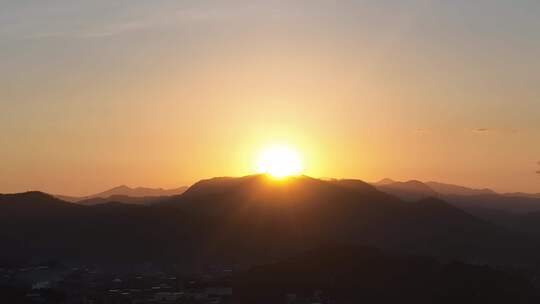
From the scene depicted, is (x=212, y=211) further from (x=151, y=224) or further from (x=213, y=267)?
(x=213, y=267)

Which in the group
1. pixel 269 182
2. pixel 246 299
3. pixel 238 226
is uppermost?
pixel 269 182

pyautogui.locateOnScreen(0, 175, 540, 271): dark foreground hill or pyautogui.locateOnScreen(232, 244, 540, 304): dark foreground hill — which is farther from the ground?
pyautogui.locateOnScreen(0, 175, 540, 271): dark foreground hill

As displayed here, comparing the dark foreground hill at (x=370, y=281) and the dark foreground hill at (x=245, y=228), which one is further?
the dark foreground hill at (x=245, y=228)

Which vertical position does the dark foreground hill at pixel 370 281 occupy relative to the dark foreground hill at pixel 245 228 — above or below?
below

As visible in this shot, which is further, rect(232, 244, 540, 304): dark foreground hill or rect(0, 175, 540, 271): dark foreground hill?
rect(0, 175, 540, 271): dark foreground hill

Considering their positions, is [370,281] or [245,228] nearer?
[370,281]

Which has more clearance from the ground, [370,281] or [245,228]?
[245,228]

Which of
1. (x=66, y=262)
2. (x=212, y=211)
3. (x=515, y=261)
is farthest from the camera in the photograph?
(x=212, y=211)

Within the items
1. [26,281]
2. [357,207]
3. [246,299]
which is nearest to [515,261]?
[357,207]
